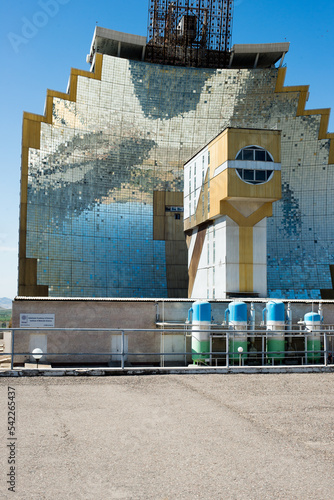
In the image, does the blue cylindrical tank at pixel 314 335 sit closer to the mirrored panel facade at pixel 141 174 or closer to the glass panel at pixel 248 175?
the glass panel at pixel 248 175

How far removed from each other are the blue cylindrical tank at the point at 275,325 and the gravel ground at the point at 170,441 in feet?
29.6

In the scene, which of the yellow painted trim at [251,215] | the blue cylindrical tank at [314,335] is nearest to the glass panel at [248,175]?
the yellow painted trim at [251,215]

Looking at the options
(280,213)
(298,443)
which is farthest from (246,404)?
(280,213)

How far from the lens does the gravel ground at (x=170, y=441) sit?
585cm

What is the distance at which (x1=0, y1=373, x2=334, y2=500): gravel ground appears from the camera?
585cm

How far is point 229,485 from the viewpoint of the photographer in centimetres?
592

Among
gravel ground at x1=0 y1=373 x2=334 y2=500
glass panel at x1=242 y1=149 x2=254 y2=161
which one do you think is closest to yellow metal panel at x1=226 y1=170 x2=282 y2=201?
glass panel at x1=242 y1=149 x2=254 y2=161

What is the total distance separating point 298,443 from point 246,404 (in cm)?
274

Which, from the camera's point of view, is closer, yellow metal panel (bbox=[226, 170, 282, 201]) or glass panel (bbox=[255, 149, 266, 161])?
yellow metal panel (bbox=[226, 170, 282, 201])

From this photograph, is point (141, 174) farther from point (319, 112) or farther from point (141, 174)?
point (319, 112)

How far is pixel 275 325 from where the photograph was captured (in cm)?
2166

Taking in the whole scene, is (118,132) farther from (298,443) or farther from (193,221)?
(298,443)

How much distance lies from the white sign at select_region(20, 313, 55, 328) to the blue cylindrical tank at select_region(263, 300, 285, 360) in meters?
8.80

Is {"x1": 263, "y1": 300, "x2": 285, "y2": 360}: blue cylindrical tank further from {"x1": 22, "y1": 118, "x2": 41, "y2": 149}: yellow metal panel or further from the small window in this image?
{"x1": 22, "y1": 118, "x2": 41, "y2": 149}: yellow metal panel
